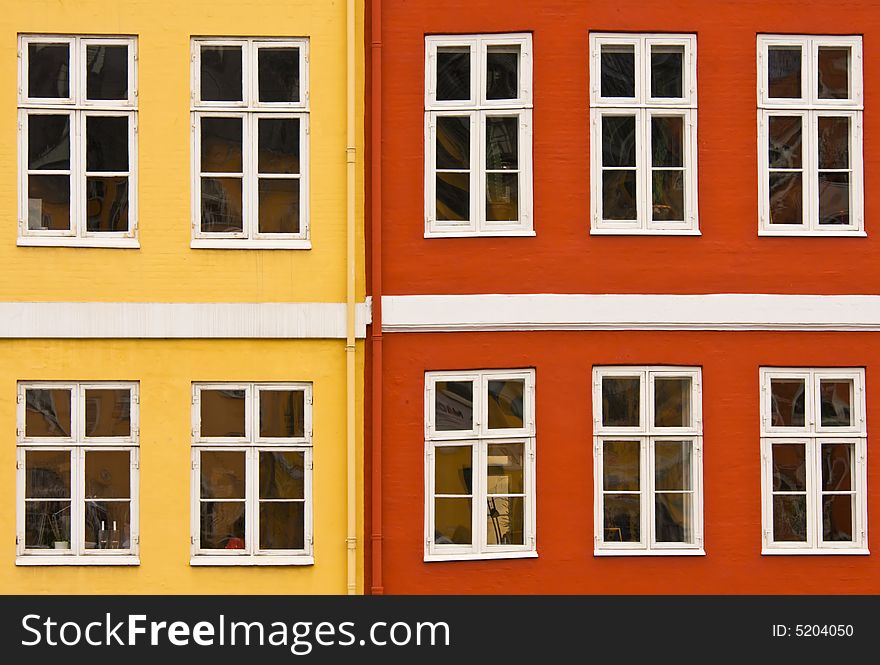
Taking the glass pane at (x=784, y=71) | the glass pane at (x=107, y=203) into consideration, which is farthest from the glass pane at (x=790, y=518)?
the glass pane at (x=107, y=203)

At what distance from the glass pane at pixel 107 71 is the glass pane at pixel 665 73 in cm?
484

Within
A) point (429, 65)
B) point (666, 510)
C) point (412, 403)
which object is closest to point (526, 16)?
point (429, 65)

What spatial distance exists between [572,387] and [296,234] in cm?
287

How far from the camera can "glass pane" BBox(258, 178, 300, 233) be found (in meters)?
14.8

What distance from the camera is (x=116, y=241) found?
1463 cm

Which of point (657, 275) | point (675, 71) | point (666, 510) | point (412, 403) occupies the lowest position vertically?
point (666, 510)

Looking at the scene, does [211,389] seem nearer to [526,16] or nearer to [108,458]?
[108,458]

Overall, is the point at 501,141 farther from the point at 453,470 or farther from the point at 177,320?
the point at 177,320

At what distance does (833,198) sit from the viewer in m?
15.0

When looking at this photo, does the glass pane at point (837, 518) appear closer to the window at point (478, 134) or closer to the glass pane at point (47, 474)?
the window at point (478, 134)

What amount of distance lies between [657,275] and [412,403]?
2.51m

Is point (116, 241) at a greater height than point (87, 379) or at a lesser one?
greater

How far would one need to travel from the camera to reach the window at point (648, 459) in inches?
578

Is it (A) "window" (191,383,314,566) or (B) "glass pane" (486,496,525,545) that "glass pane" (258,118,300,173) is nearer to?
(A) "window" (191,383,314,566)
